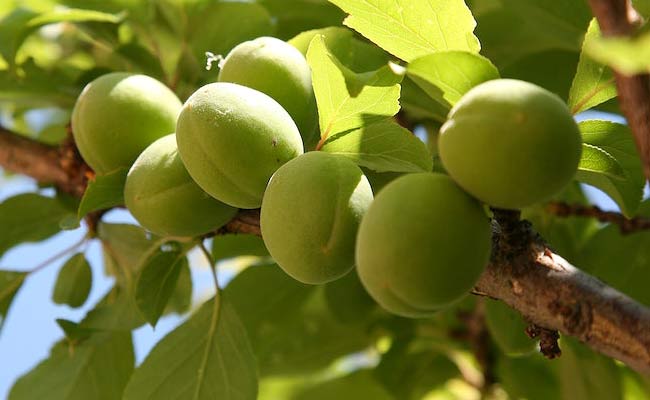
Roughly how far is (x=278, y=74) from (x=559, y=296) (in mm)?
508

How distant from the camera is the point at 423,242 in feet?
2.65

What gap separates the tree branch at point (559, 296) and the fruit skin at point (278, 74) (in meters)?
0.37

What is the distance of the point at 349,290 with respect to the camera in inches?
72.7

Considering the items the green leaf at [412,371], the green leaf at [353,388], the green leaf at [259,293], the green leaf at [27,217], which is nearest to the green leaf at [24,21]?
the green leaf at [27,217]

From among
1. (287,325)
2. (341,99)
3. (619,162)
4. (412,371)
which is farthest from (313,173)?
(412,371)

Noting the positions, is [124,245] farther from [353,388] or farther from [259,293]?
[353,388]

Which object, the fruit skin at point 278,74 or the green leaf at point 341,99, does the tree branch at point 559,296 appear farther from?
the fruit skin at point 278,74

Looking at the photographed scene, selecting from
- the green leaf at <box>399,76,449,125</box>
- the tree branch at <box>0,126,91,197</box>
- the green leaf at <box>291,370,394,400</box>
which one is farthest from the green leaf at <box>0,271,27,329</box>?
the green leaf at <box>291,370,394,400</box>

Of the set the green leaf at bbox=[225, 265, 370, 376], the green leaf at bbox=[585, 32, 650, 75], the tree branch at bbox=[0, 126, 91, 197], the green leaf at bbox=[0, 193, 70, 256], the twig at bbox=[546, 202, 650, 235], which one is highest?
the green leaf at bbox=[585, 32, 650, 75]

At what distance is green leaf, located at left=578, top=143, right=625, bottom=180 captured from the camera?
40.6 inches

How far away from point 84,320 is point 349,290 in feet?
2.05

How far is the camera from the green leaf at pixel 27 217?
68.9 inches

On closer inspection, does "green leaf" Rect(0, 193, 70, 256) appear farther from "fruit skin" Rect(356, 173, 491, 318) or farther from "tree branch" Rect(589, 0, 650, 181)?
"tree branch" Rect(589, 0, 650, 181)

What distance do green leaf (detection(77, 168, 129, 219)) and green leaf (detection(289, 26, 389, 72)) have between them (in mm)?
366
